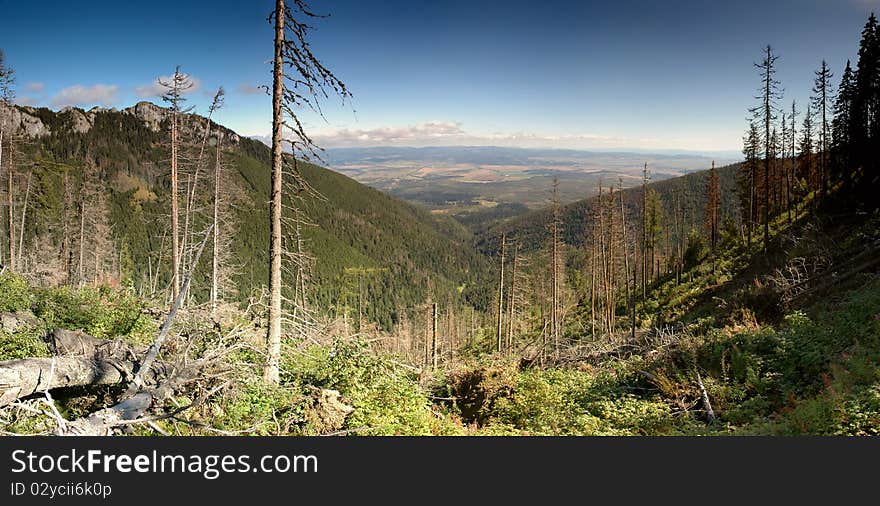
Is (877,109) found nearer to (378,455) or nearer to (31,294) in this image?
(378,455)

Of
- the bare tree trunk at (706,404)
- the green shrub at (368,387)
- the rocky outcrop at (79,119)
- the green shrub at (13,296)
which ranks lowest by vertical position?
the bare tree trunk at (706,404)

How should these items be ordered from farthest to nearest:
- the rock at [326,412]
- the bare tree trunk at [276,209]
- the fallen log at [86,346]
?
the bare tree trunk at [276,209] < the fallen log at [86,346] < the rock at [326,412]

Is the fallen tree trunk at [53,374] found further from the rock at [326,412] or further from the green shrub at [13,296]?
the green shrub at [13,296]

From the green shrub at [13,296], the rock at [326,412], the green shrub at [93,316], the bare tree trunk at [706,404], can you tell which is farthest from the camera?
the green shrub at [93,316]

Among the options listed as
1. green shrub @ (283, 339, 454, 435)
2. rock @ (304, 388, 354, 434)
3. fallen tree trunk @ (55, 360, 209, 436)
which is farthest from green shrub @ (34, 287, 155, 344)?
rock @ (304, 388, 354, 434)

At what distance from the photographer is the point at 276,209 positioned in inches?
311

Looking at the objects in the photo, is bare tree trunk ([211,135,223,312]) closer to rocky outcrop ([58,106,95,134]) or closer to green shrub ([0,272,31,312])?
green shrub ([0,272,31,312])

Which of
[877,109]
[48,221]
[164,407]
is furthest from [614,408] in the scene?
[48,221]

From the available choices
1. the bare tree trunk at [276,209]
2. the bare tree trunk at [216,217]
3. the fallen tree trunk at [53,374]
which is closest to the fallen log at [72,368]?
the fallen tree trunk at [53,374]

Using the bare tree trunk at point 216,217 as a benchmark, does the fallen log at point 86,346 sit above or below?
below

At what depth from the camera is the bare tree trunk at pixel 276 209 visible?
24.5ft

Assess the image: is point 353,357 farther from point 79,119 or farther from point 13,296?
point 79,119

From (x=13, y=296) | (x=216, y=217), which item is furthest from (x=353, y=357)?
(x=216, y=217)

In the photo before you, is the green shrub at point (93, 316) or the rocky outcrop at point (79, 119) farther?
the rocky outcrop at point (79, 119)
